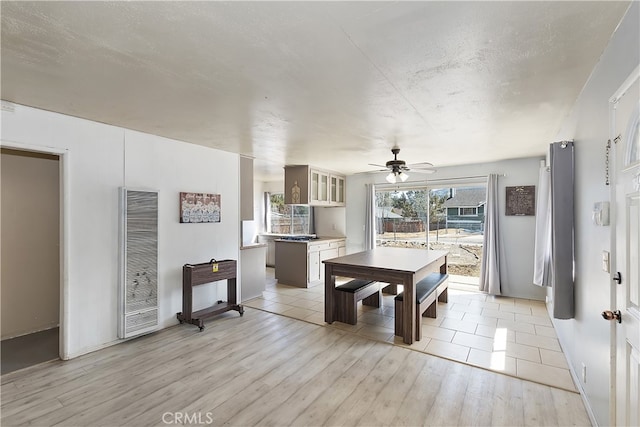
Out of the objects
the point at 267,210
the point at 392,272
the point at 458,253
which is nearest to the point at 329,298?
the point at 392,272

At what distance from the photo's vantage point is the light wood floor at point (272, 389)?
82.0 inches

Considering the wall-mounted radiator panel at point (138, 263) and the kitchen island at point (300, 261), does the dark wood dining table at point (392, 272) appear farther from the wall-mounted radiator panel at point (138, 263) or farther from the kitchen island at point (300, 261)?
the wall-mounted radiator panel at point (138, 263)

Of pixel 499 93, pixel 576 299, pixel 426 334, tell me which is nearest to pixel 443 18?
pixel 499 93

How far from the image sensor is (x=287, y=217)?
8023mm

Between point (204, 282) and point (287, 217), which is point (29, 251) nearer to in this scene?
point (204, 282)

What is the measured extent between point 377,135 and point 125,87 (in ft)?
8.18

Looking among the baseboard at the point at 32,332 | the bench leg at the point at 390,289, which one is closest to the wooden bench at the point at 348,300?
the bench leg at the point at 390,289

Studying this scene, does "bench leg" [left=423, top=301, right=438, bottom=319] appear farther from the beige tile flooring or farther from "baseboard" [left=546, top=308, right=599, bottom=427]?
"baseboard" [left=546, top=308, right=599, bottom=427]

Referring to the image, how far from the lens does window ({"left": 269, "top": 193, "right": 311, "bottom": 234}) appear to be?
7754 mm

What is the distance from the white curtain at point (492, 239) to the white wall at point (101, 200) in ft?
15.7

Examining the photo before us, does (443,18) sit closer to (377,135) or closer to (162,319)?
(377,135)

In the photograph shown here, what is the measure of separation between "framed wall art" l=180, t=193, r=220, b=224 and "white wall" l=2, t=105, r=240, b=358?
8 centimetres

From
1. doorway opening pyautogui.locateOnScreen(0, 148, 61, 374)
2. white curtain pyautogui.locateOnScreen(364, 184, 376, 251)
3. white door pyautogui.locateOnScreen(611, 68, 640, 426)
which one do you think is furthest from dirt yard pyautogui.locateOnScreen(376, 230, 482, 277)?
doorway opening pyautogui.locateOnScreen(0, 148, 61, 374)

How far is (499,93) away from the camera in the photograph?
7.58 ft
